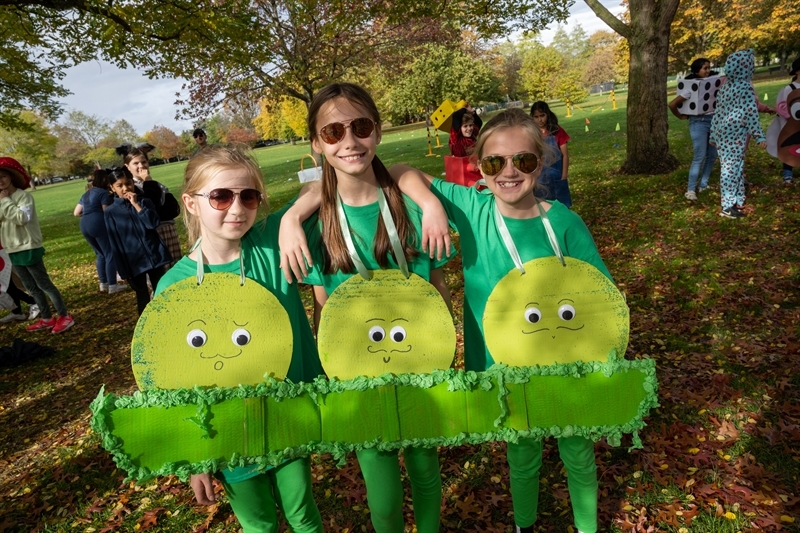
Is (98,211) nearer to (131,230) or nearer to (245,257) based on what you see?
(131,230)

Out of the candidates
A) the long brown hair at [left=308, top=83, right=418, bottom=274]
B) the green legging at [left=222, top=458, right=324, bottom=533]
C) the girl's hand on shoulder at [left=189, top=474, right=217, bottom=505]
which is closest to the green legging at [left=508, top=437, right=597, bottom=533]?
the green legging at [left=222, top=458, right=324, bottom=533]

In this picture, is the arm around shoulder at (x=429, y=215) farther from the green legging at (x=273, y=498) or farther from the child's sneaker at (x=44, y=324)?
the child's sneaker at (x=44, y=324)

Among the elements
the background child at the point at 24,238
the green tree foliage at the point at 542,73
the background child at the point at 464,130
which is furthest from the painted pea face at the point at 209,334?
the green tree foliage at the point at 542,73

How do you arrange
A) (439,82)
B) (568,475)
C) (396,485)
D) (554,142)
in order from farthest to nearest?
(439,82) → (554,142) → (568,475) → (396,485)

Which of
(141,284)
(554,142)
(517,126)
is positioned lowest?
(141,284)

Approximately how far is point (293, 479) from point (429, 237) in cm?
113

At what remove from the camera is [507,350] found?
74.6 inches

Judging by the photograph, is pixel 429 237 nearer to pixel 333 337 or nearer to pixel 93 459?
pixel 333 337

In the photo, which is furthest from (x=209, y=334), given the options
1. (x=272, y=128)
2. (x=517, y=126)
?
(x=272, y=128)

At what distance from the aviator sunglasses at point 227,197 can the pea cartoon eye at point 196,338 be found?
1.58 ft

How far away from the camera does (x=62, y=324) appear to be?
6672 millimetres

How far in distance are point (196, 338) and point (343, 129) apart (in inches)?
38.7

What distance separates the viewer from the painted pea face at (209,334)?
6.02 ft

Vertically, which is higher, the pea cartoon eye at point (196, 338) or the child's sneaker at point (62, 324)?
the pea cartoon eye at point (196, 338)
